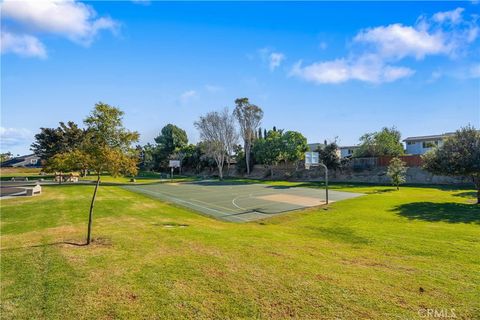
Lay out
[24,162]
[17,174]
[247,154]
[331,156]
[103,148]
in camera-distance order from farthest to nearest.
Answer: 1. [24,162]
2. [17,174]
3. [247,154]
4. [331,156]
5. [103,148]

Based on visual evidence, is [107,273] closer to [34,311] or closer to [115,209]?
[34,311]

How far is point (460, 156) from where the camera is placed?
2133 centimetres

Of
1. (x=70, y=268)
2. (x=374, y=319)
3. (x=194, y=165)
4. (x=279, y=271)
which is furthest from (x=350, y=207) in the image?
(x=194, y=165)

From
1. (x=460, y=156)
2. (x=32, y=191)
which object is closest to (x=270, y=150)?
(x=460, y=156)

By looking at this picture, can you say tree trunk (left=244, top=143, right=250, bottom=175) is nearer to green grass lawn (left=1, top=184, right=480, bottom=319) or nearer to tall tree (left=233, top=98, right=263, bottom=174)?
tall tree (left=233, top=98, right=263, bottom=174)

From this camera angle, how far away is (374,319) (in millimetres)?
5035

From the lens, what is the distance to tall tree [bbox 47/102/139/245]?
1104 cm

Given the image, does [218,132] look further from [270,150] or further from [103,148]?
[103,148]

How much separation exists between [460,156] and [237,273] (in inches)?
886

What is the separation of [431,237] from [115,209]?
20.4 m

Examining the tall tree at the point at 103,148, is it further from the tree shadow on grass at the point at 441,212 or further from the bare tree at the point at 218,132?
the bare tree at the point at 218,132

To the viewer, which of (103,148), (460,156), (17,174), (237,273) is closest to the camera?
(237,273)

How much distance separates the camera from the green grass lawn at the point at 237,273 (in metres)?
5.55

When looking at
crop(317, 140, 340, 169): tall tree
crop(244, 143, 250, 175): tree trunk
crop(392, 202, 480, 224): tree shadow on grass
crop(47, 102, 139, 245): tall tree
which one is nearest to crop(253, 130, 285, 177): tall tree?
crop(244, 143, 250, 175): tree trunk
